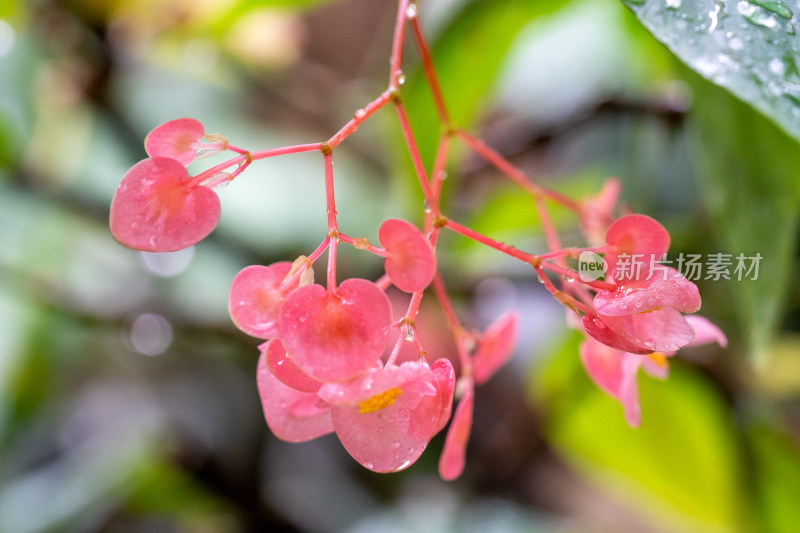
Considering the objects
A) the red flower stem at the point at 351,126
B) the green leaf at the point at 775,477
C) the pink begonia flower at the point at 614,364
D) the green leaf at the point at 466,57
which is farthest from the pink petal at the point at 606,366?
the green leaf at the point at 775,477

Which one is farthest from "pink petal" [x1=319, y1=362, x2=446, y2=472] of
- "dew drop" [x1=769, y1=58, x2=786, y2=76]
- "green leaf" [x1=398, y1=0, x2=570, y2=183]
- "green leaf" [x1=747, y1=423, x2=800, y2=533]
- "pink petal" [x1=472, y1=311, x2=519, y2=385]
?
"green leaf" [x1=747, y1=423, x2=800, y2=533]

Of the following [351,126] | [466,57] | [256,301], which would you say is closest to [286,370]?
[256,301]

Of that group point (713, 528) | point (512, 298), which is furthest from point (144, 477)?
point (713, 528)

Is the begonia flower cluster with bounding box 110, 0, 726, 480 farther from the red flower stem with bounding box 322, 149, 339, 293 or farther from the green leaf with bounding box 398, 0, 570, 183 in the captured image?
the green leaf with bounding box 398, 0, 570, 183

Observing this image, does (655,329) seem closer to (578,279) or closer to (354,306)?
(578,279)

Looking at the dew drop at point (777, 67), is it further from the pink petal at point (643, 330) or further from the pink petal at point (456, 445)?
the pink petal at point (456, 445)

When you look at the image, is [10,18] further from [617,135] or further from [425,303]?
[617,135]
